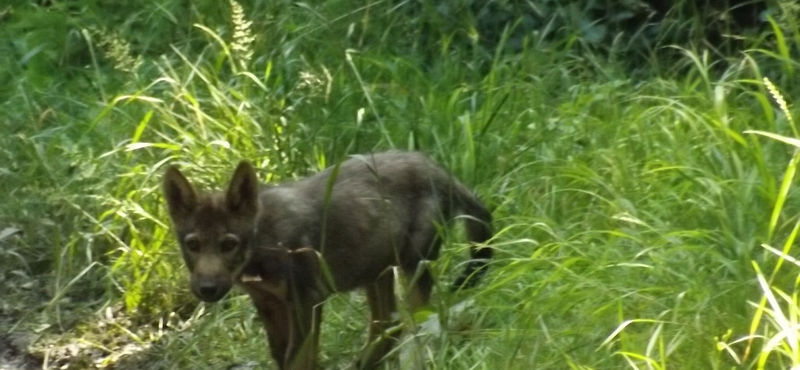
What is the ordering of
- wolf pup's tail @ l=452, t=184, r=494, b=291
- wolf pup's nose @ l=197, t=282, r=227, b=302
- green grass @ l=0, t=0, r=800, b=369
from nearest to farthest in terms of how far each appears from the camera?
green grass @ l=0, t=0, r=800, b=369 < wolf pup's nose @ l=197, t=282, r=227, b=302 < wolf pup's tail @ l=452, t=184, r=494, b=291

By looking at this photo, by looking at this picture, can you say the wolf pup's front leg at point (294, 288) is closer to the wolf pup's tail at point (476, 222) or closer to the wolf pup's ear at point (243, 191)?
the wolf pup's ear at point (243, 191)

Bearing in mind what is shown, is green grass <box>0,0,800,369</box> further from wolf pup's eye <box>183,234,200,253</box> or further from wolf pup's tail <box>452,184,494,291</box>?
wolf pup's eye <box>183,234,200,253</box>

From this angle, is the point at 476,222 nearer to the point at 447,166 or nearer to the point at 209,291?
the point at 447,166

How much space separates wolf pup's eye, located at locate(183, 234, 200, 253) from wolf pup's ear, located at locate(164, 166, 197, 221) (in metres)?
0.11

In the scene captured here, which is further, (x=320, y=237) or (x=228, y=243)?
(x=320, y=237)

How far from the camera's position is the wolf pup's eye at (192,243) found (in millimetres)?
5605

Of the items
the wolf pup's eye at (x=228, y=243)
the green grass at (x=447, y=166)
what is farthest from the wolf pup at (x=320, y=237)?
the green grass at (x=447, y=166)

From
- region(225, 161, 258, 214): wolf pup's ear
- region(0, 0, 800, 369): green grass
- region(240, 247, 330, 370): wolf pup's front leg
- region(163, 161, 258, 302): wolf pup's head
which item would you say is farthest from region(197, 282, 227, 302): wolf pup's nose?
region(0, 0, 800, 369): green grass

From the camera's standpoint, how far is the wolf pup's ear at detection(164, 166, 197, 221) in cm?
564

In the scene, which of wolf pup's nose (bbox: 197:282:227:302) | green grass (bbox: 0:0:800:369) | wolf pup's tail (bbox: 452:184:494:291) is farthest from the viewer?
wolf pup's tail (bbox: 452:184:494:291)

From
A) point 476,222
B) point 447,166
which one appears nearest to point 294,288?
point 476,222

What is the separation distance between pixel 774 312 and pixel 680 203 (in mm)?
1378

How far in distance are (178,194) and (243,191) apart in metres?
0.25

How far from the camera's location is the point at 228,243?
559cm
